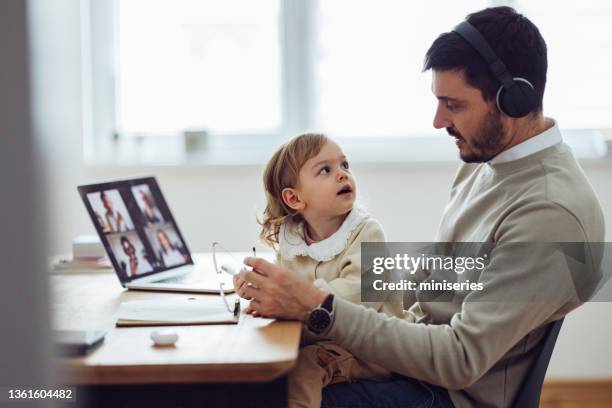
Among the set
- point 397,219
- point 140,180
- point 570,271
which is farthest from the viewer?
point 397,219

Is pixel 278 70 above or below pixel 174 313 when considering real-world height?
above

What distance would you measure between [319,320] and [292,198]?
0.44 meters

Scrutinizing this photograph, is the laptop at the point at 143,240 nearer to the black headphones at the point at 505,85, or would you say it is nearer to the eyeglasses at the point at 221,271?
the eyeglasses at the point at 221,271

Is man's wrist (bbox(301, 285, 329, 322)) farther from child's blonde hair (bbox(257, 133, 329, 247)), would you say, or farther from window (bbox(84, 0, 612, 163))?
window (bbox(84, 0, 612, 163))

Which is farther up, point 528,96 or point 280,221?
point 528,96

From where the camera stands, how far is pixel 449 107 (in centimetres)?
147

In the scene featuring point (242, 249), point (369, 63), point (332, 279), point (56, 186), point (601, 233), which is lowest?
point (242, 249)

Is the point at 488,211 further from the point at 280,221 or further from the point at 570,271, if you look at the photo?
the point at 280,221

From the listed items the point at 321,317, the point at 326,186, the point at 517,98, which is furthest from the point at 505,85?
the point at 321,317

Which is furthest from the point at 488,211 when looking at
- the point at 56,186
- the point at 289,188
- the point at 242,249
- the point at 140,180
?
the point at 242,249

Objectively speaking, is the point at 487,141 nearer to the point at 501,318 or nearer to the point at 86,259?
the point at 501,318

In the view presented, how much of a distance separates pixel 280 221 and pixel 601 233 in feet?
2.12

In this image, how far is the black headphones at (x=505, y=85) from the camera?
1.34 metres

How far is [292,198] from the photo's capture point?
1.61 meters
